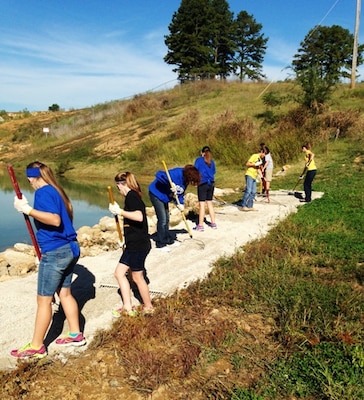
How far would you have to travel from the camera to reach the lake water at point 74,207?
1184 centimetres

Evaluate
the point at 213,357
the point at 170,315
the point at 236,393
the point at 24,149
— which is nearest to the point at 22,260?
the point at 170,315

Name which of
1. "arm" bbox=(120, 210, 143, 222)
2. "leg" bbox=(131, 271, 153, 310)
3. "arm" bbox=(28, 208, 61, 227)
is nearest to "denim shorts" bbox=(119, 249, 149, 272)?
"leg" bbox=(131, 271, 153, 310)

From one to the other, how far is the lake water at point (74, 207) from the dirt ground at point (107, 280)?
5185 mm

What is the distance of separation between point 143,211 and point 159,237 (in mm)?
3231

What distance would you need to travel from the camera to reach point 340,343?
384 centimetres

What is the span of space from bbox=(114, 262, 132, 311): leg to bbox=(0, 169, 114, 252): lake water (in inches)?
280

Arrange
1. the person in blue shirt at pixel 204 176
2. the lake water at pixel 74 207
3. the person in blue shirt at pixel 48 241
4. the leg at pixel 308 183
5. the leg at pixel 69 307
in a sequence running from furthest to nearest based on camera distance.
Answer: the lake water at pixel 74 207 → the leg at pixel 308 183 → the person in blue shirt at pixel 204 176 → the leg at pixel 69 307 → the person in blue shirt at pixel 48 241

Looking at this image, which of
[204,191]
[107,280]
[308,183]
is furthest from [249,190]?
[107,280]

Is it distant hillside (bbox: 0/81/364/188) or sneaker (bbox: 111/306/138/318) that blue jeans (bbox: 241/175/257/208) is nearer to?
sneaker (bbox: 111/306/138/318)

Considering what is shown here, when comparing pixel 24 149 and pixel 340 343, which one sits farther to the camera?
pixel 24 149

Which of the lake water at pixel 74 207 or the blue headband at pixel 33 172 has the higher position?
the blue headband at pixel 33 172

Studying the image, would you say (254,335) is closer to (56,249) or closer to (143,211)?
(143,211)

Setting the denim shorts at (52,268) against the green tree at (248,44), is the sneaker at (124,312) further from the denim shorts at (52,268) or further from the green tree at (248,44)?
the green tree at (248,44)

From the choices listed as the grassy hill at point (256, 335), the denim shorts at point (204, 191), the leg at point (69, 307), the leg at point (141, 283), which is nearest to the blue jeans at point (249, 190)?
the grassy hill at point (256, 335)
